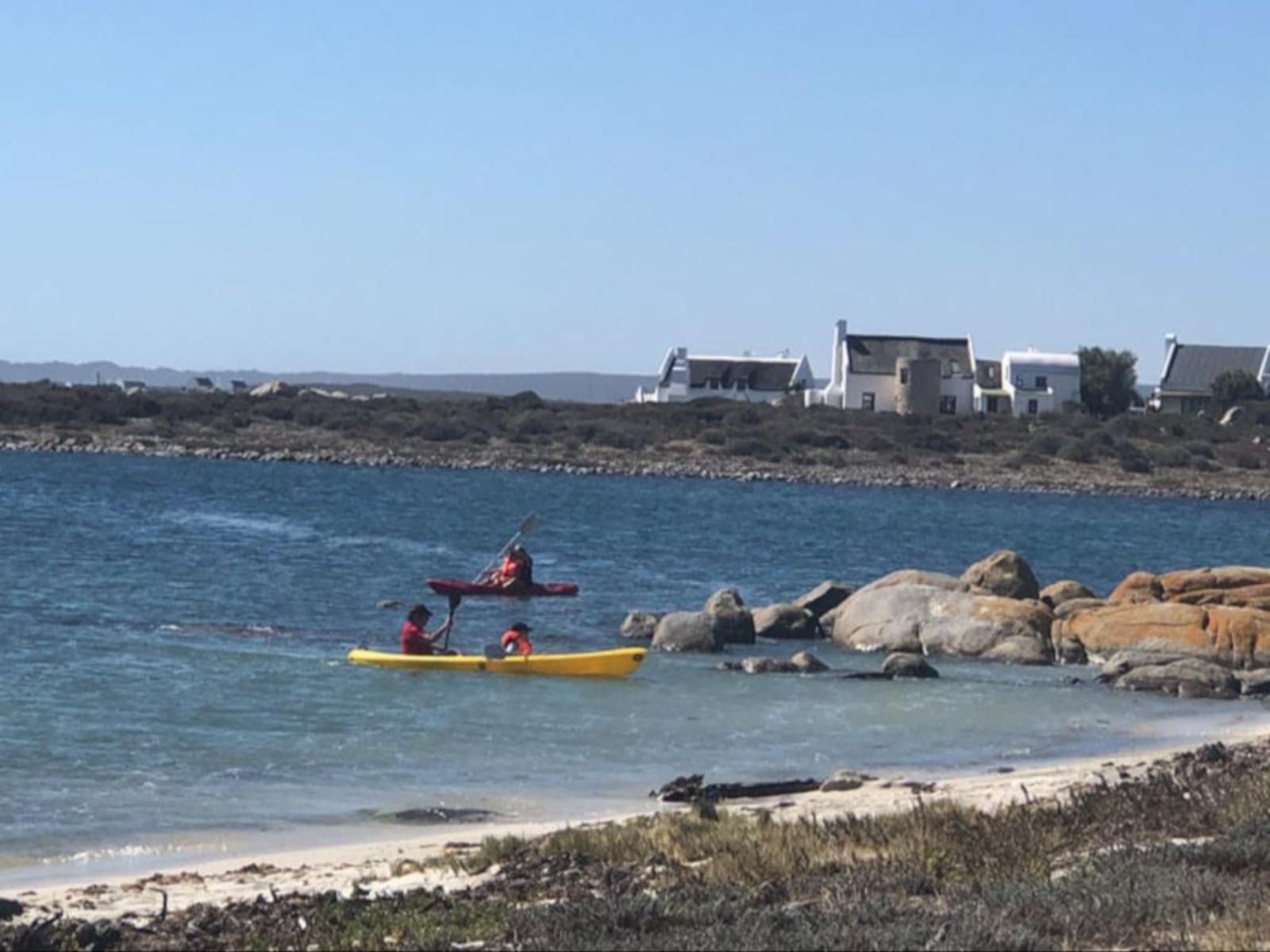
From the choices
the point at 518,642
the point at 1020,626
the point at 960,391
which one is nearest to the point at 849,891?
the point at 518,642

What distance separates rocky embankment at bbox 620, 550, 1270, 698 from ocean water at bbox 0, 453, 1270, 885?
2.13 ft

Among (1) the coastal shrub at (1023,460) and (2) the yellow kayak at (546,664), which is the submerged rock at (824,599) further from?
(1) the coastal shrub at (1023,460)

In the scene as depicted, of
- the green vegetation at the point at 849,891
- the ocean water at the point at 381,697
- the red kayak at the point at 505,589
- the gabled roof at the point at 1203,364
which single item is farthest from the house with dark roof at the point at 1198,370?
the green vegetation at the point at 849,891

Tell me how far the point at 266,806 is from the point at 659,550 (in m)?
30.5

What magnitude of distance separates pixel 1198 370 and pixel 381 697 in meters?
93.4

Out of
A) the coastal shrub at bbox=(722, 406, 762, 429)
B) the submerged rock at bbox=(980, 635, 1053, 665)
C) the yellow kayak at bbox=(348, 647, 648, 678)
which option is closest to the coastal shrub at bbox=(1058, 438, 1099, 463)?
the coastal shrub at bbox=(722, 406, 762, 429)

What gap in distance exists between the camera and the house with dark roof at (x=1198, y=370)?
10844 centimetres

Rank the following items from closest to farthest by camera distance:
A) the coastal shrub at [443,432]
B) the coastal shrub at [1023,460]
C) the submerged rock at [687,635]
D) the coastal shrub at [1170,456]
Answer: the submerged rock at [687,635], the coastal shrub at [1023,460], the coastal shrub at [1170,456], the coastal shrub at [443,432]

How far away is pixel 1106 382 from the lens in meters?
109

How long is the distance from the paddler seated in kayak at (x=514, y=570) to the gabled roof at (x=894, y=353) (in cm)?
6881

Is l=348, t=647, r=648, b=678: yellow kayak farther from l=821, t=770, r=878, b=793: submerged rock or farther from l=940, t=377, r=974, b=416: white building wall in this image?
l=940, t=377, r=974, b=416: white building wall

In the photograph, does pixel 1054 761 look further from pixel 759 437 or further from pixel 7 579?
pixel 759 437

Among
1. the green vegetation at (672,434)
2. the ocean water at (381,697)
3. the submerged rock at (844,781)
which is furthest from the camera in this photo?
the green vegetation at (672,434)

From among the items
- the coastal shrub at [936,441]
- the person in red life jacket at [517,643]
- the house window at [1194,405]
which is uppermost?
the house window at [1194,405]
